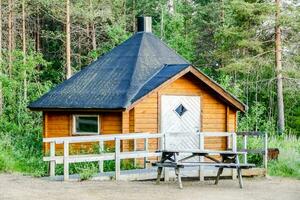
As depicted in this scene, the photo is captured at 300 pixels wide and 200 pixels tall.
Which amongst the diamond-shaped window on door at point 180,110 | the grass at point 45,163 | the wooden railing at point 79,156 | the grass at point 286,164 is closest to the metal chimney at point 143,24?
the diamond-shaped window on door at point 180,110

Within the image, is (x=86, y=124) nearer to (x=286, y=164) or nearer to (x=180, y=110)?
(x=180, y=110)

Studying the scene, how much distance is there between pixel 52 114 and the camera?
20906 mm

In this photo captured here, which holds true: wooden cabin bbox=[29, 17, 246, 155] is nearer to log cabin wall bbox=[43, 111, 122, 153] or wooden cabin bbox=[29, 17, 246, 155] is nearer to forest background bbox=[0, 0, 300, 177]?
log cabin wall bbox=[43, 111, 122, 153]

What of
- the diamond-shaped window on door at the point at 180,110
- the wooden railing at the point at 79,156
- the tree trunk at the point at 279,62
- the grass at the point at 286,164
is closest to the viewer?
the wooden railing at the point at 79,156

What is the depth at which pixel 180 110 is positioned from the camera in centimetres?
2027

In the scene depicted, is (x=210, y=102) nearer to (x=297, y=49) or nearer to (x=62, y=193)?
(x=62, y=193)

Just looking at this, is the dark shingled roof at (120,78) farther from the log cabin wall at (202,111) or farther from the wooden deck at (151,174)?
the wooden deck at (151,174)

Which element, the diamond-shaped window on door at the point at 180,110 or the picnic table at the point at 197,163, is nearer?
the picnic table at the point at 197,163

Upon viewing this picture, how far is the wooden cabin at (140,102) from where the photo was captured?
1956 cm

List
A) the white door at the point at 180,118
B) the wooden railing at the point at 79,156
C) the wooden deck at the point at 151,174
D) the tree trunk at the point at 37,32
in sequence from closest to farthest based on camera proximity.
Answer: the wooden railing at the point at 79,156 < the wooden deck at the point at 151,174 < the white door at the point at 180,118 < the tree trunk at the point at 37,32

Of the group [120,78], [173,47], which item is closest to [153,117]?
[120,78]

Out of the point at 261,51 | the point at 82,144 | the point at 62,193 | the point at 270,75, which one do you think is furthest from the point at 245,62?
the point at 62,193

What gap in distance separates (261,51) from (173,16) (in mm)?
10979

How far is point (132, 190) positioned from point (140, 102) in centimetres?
629
